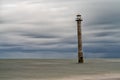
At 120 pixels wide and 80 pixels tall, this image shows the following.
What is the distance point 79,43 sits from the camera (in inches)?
1533

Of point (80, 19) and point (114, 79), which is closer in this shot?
point (114, 79)

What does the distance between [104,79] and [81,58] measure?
17.0m

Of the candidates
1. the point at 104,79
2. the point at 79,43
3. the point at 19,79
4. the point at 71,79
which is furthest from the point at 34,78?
the point at 79,43

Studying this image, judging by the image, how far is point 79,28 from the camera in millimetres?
38906

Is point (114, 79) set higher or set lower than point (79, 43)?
lower

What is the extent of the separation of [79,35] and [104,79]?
16226 mm

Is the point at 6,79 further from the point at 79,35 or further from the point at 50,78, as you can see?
the point at 79,35


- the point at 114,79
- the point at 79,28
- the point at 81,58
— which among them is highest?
the point at 79,28

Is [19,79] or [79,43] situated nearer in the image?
[19,79]

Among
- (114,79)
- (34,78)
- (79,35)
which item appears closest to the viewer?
(114,79)

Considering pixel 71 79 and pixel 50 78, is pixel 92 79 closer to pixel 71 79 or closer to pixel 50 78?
pixel 71 79

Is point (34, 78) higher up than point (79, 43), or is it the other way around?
point (79, 43)

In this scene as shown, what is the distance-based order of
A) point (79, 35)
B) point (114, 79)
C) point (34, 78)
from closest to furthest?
point (114, 79) < point (34, 78) < point (79, 35)

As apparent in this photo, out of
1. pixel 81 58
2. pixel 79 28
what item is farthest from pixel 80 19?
pixel 81 58
